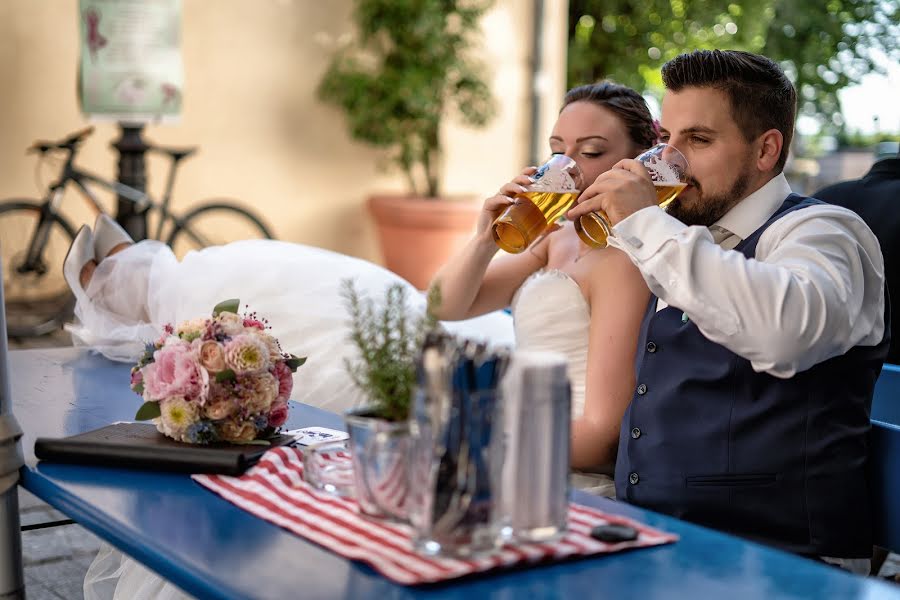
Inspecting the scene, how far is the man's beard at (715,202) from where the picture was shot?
1877mm

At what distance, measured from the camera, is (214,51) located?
280 inches

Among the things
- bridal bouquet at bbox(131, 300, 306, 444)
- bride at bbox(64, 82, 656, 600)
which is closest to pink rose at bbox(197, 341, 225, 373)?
bridal bouquet at bbox(131, 300, 306, 444)

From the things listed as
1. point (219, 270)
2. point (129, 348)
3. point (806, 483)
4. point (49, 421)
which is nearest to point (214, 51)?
point (219, 270)

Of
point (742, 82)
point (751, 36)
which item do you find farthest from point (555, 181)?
point (751, 36)

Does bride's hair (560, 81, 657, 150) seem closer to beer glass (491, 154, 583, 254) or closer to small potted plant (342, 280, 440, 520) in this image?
beer glass (491, 154, 583, 254)

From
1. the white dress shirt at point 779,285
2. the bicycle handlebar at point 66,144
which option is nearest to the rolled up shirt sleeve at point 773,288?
the white dress shirt at point 779,285

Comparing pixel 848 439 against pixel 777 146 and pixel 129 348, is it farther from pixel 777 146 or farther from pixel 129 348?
pixel 129 348

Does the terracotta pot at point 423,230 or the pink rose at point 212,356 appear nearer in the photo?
the pink rose at point 212,356

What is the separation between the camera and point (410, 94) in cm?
731

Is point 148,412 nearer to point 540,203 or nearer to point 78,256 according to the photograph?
point 540,203

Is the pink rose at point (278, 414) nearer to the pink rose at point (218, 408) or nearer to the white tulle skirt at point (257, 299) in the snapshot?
the pink rose at point (218, 408)

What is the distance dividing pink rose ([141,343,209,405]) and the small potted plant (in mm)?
393

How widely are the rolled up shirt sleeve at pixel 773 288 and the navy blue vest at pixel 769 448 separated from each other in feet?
0.25

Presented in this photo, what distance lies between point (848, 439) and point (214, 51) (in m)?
6.12
